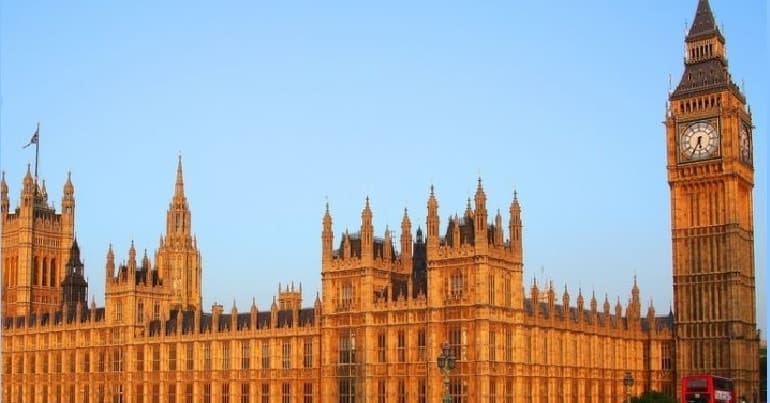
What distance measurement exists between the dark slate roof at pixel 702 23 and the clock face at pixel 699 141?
7772mm

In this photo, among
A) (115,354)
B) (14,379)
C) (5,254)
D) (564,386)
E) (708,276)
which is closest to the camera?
(564,386)

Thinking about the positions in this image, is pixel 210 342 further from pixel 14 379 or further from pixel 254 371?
pixel 14 379

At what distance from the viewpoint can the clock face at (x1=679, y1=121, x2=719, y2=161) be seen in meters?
81.1

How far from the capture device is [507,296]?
6888 centimetres

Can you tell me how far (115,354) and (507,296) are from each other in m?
39.4

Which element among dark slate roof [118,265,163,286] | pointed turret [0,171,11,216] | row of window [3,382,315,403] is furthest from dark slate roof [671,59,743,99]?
pointed turret [0,171,11,216]

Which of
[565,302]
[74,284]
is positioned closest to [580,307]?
[565,302]

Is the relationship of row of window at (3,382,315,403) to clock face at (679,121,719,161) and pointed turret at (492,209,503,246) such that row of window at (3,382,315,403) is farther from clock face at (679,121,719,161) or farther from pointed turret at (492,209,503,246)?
clock face at (679,121,719,161)

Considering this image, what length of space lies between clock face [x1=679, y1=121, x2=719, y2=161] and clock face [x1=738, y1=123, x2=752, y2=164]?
6.63 feet

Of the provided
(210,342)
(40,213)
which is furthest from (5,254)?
(210,342)

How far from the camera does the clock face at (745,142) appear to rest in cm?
8206

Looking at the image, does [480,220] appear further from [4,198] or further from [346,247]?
[4,198]

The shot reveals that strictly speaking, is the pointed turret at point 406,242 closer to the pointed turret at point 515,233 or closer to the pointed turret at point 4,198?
the pointed turret at point 515,233

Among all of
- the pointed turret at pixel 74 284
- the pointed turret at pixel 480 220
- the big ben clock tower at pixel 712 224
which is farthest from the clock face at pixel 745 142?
the pointed turret at pixel 74 284
